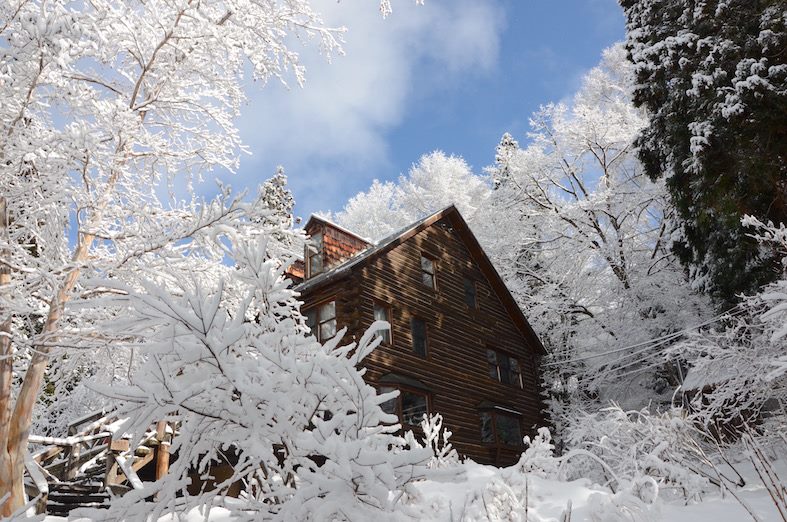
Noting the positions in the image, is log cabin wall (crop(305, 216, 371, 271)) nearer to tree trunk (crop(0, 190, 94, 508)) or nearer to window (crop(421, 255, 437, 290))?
window (crop(421, 255, 437, 290))

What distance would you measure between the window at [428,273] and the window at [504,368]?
3.69 metres

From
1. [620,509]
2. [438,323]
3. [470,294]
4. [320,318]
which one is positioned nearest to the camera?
[620,509]

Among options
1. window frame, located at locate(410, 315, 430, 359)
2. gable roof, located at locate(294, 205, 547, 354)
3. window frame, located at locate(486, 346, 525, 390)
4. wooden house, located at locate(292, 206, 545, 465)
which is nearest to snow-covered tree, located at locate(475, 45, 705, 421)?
gable roof, located at locate(294, 205, 547, 354)

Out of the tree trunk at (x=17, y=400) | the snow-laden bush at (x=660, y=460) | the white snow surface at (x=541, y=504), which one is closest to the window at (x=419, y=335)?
the snow-laden bush at (x=660, y=460)

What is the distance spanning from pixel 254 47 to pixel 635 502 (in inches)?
391

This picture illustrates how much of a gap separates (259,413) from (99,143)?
7.41m

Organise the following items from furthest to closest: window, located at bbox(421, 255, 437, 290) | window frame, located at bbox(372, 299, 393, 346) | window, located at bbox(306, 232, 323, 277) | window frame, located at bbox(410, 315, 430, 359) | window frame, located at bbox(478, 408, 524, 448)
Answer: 1. window, located at bbox(306, 232, 323, 277)
2. window, located at bbox(421, 255, 437, 290)
3. window frame, located at bbox(478, 408, 524, 448)
4. window frame, located at bbox(410, 315, 430, 359)
5. window frame, located at bbox(372, 299, 393, 346)

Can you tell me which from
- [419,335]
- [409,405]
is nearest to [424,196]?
[419,335]

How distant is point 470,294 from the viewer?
22312mm

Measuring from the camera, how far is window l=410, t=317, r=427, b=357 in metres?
18.9

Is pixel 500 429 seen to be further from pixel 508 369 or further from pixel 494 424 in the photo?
pixel 508 369

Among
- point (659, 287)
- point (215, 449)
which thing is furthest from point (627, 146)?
point (215, 449)

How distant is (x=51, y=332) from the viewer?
8008mm

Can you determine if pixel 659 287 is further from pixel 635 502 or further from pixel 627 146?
pixel 635 502
